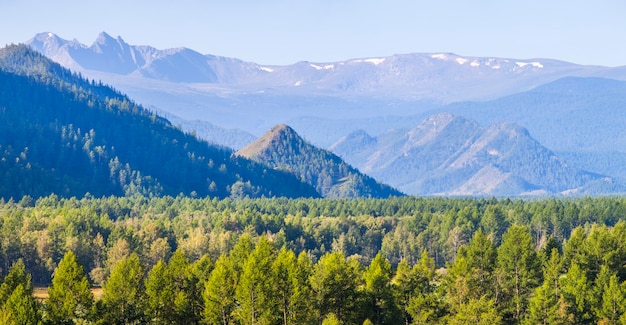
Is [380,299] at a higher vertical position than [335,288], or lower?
lower

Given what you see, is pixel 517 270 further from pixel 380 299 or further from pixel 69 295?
pixel 69 295

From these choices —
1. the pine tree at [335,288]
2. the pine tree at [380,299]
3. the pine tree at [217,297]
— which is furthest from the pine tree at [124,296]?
the pine tree at [380,299]

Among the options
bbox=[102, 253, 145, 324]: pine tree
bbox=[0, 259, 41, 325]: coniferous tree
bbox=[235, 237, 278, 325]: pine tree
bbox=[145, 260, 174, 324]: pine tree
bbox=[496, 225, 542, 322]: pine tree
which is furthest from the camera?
bbox=[496, 225, 542, 322]: pine tree

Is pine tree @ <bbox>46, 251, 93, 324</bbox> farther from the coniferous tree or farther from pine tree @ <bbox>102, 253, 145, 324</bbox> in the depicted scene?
pine tree @ <bbox>102, 253, 145, 324</bbox>

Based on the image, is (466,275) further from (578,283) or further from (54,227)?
(54,227)

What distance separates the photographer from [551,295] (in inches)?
5300

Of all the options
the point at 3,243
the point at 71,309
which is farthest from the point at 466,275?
the point at 3,243

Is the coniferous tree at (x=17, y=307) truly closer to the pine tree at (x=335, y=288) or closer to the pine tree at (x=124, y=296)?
the pine tree at (x=124, y=296)

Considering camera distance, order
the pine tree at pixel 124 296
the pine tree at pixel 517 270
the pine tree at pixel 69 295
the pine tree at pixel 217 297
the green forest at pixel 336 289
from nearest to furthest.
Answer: the pine tree at pixel 69 295
the green forest at pixel 336 289
the pine tree at pixel 124 296
the pine tree at pixel 217 297
the pine tree at pixel 517 270

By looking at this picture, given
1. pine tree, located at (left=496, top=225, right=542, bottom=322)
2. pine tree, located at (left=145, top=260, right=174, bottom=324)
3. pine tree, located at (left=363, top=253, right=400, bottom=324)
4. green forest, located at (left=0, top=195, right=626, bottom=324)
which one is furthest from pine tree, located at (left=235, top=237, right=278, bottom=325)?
pine tree, located at (left=496, top=225, right=542, bottom=322)

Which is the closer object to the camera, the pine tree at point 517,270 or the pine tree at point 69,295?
the pine tree at point 69,295

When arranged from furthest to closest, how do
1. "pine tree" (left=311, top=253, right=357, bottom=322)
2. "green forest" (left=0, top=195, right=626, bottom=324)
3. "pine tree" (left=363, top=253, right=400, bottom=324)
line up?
1. "pine tree" (left=363, top=253, right=400, bottom=324)
2. "pine tree" (left=311, top=253, right=357, bottom=322)
3. "green forest" (left=0, top=195, right=626, bottom=324)

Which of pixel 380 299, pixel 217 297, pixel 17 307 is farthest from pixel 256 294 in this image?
pixel 17 307

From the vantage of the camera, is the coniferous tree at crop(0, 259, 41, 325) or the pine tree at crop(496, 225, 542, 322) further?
the pine tree at crop(496, 225, 542, 322)
